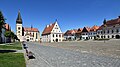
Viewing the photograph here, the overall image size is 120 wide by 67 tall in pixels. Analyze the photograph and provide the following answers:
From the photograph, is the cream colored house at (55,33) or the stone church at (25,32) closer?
the cream colored house at (55,33)

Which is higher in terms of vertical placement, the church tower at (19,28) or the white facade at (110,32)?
the church tower at (19,28)

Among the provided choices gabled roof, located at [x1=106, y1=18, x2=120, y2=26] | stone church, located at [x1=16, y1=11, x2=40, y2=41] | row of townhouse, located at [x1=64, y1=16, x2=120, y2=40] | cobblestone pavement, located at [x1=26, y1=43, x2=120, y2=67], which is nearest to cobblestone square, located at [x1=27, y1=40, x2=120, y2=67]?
cobblestone pavement, located at [x1=26, y1=43, x2=120, y2=67]

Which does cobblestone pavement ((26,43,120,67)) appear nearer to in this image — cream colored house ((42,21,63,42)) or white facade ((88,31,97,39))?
cream colored house ((42,21,63,42))

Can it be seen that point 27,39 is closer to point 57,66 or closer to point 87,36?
point 87,36

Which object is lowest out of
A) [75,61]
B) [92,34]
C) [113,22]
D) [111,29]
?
[75,61]

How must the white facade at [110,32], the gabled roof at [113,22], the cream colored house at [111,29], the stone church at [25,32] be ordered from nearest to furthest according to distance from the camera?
the white facade at [110,32], the cream colored house at [111,29], the gabled roof at [113,22], the stone church at [25,32]

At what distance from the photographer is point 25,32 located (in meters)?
138

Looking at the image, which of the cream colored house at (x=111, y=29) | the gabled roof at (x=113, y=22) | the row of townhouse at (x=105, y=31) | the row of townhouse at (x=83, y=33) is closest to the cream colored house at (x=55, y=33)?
the row of townhouse at (x=83, y=33)

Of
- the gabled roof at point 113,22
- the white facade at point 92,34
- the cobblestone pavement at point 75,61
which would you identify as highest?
→ the gabled roof at point 113,22

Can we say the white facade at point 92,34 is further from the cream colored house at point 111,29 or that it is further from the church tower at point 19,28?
the church tower at point 19,28

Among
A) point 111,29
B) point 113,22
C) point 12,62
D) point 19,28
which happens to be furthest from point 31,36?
point 12,62

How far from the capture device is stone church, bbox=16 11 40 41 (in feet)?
410

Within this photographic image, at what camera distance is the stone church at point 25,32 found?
12506 cm

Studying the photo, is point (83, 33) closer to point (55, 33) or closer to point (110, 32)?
point (55, 33)
